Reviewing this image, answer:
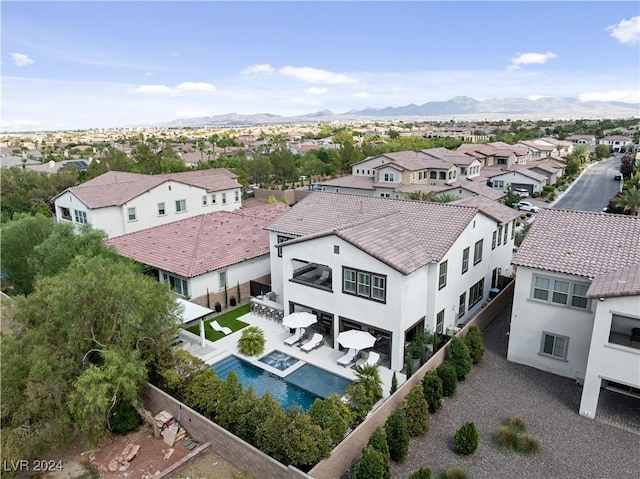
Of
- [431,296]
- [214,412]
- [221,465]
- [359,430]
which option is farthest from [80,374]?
[431,296]

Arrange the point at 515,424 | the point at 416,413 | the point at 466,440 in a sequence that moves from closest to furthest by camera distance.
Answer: the point at 466,440 < the point at 416,413 < the point at 515,424

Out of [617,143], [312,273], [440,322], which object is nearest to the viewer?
[440,322]

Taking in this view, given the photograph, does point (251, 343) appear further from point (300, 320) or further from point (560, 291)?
point (560, 291)

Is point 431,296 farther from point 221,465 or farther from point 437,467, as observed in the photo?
point 221,465

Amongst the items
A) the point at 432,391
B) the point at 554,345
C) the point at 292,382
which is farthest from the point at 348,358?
the point at 554,345

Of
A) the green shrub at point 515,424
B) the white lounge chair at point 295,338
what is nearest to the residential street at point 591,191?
the white lounge chair at point 295,338

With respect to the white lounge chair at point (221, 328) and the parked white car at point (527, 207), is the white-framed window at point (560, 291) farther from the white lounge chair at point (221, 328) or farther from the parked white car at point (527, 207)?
the parked white car at point (527, 207)

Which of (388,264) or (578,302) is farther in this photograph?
(388,264)
